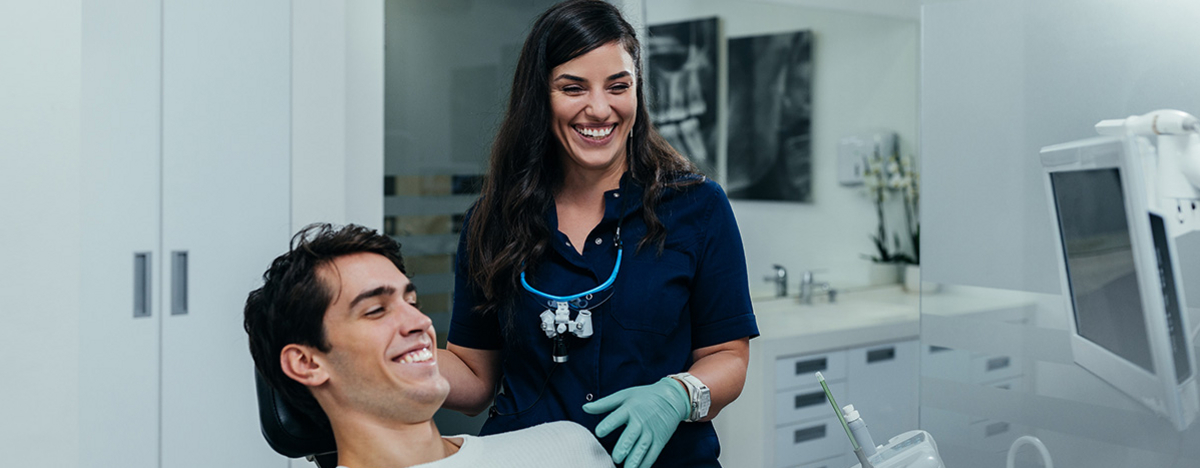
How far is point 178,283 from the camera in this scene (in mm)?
2127

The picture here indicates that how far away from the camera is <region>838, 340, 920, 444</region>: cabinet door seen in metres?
3.29

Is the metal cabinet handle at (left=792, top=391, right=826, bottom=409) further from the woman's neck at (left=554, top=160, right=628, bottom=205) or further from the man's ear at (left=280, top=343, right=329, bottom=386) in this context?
the man's ear at (left=280, top=343, right=329, bottom=386)

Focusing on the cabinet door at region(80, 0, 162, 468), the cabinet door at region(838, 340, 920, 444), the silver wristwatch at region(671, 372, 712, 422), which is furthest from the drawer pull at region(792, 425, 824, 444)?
the cabinet door at region(80, 0, 162, 468)

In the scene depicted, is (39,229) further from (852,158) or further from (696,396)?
(852,158)

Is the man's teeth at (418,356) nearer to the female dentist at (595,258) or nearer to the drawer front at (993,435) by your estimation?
the female dentist at (595,258)

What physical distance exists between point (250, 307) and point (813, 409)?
2235mm

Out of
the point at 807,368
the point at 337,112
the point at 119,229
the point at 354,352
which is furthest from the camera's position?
the point at 807,368

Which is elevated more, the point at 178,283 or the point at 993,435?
the point at 178,283

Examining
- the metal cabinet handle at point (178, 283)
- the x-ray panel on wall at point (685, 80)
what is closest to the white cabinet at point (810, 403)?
the x-ray panel on wall at point (685, 80)

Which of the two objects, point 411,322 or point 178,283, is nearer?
point 411,322

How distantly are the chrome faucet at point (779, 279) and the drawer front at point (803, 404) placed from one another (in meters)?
0.53

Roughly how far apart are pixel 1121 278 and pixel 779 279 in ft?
7.35

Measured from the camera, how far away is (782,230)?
3.67 metres

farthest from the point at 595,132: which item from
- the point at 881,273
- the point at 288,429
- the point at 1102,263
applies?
the point at 881,273
